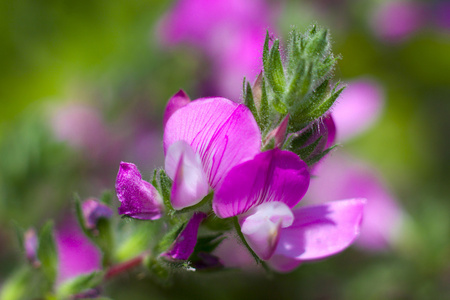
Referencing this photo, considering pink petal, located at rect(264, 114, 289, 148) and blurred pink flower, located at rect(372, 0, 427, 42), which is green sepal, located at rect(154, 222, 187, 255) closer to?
pink petal, located at rect(264, 114, 289, 148)

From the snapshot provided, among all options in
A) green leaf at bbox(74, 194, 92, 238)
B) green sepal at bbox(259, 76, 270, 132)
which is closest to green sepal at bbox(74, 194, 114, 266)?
green leaf at bbox(74, 194, 92, 238)

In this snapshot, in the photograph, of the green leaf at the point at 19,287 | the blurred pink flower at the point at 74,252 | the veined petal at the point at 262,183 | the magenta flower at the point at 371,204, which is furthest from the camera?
the magenta flower at the point at 371,204

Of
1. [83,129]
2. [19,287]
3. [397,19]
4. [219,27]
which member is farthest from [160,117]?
[397,19]

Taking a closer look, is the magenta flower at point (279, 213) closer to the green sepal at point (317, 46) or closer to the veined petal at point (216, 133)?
the veined petal at point (216, 133)

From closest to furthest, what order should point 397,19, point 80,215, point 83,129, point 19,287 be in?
point 80,215 < point 19,287 < point 83,129 < point 397,19

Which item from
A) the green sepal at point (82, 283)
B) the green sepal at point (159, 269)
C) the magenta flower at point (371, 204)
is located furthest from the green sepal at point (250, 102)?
the magenta flower at point (371, 204)

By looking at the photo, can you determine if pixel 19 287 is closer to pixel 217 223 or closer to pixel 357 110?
pixel 217 223

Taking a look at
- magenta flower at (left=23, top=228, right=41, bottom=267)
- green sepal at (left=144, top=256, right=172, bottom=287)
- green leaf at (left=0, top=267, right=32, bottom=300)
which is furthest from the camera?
green leaf at (left=0, top=267, right=32, bottom=300)

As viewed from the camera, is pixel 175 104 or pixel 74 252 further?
pixel 74 252
